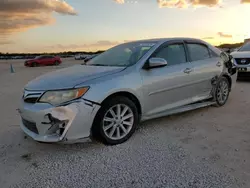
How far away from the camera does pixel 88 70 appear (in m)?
4.12

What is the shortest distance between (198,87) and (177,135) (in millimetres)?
1283

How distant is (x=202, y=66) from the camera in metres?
5.02

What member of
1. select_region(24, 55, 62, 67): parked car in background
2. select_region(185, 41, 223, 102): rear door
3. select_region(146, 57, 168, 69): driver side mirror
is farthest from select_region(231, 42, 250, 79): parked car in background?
select_region(24, 55, 62, 67): parked car in background

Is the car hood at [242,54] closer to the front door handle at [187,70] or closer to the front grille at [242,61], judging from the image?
the front grille at [242,61]

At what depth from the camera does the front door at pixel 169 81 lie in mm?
4121

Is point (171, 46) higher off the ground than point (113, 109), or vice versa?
point (171, 46)

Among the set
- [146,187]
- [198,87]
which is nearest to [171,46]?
[198,87]

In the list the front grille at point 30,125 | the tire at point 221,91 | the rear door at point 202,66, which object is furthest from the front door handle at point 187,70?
the front grille at point 30,125

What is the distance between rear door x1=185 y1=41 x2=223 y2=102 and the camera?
→ 4.91 m

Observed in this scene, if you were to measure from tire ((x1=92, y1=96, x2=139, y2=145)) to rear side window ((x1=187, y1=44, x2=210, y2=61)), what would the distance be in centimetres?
183

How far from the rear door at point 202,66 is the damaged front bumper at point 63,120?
2.28 metres

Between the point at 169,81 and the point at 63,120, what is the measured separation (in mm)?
1930

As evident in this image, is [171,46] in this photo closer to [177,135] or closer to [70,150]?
[177,135]

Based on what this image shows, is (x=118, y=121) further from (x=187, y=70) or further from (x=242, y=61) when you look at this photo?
(x=242, y=61)
